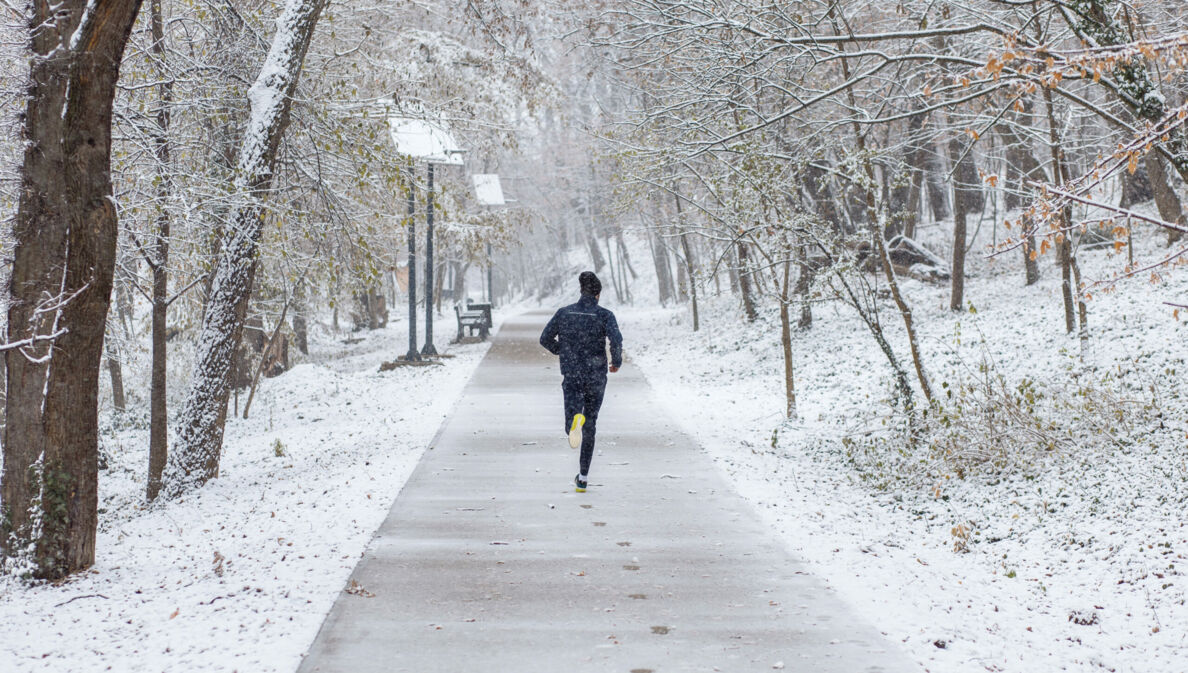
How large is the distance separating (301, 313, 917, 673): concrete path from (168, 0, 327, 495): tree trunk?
2567 mm

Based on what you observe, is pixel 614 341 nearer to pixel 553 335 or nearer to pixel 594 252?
pixel 553 335

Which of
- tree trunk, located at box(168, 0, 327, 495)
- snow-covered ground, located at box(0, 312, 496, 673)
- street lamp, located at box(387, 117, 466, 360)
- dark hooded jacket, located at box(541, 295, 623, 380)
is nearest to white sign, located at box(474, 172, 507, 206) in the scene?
street lamp, located at box(387, 117, 466, 360)

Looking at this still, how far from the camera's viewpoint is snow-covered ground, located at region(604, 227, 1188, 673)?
5352mm

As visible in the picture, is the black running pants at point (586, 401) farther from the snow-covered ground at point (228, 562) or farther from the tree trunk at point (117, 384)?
the tree trunk at point (117, 384)

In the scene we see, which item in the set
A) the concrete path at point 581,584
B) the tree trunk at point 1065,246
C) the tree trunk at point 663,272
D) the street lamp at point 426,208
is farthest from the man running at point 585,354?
the tree trunk at point 663,272

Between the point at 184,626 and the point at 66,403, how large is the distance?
1906mm

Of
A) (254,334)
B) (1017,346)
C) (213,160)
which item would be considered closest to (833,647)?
(213,160)

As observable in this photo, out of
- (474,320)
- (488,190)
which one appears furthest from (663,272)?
(474,320)

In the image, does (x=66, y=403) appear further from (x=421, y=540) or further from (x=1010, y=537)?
(x=1010, y=537)

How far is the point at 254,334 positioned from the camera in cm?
2217

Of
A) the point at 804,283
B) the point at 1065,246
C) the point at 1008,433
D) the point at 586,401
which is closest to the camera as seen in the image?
the point at 586,401

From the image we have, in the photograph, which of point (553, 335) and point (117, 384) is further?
point (117, 384)

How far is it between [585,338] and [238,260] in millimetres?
4078

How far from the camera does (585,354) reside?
8539mm
